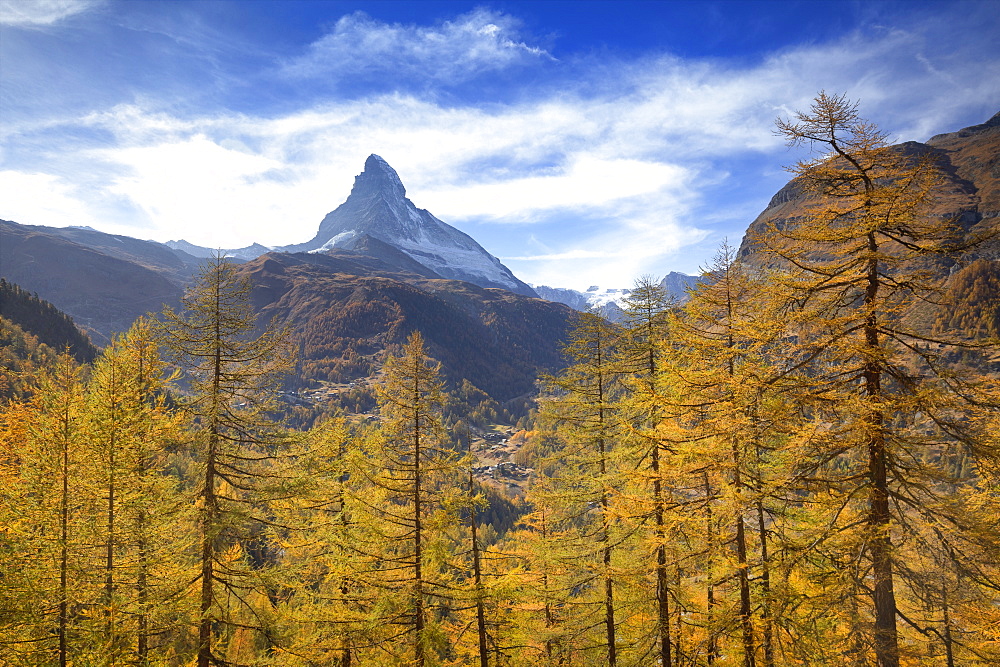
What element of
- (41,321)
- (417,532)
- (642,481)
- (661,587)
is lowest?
(661,587)

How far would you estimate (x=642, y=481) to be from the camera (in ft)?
39.9

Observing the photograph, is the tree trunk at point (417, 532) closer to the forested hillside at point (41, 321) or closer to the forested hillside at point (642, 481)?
the forested hillside at point (642, 481)

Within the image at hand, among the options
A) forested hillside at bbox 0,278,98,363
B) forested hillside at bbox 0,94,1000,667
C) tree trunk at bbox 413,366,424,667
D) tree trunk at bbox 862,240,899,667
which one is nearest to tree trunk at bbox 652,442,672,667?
forested hillside at bbox 0,94,1000,667

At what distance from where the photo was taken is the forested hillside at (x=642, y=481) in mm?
7738

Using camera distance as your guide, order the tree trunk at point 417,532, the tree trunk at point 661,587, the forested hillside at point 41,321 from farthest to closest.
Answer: the forested hillside at point 41,321 < the tree trunk at point 417,532 < the tree trunk at point 661,587

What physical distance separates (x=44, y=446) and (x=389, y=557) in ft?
32.4

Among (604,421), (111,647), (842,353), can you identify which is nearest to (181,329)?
(111,647)

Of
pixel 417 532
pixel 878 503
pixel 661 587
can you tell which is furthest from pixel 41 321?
pixel 878 503

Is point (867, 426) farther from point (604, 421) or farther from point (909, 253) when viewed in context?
point (604, 421)

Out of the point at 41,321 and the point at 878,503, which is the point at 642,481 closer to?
the point at 878,503

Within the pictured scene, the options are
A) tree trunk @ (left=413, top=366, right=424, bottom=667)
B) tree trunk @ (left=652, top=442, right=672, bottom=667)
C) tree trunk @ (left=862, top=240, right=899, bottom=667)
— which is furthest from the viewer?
tree trunk @ (left=413, top=366, right=424, bottom=667)

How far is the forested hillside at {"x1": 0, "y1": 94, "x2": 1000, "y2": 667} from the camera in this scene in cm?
774

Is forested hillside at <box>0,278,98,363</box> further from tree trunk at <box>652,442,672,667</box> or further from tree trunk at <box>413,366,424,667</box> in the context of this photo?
tree trunk at <box>652,442,672,667</box>

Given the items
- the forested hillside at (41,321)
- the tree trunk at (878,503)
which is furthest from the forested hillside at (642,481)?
the forested hillside at (41,321)
